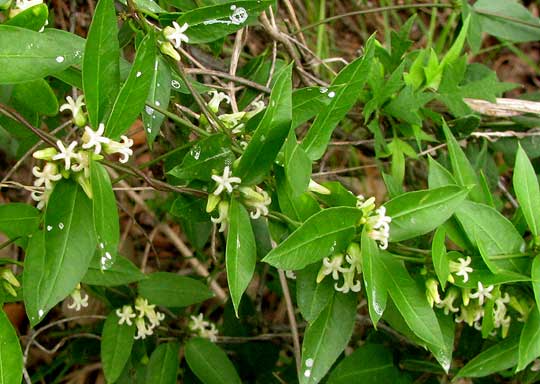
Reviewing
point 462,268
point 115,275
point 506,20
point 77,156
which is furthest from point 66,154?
point 506,20

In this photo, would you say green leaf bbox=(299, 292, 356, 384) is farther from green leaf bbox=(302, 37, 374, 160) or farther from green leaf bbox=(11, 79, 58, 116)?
green leaf bbox=(11, 79, 58, 116)

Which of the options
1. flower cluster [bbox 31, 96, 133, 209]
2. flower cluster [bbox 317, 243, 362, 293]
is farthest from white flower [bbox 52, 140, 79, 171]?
flower cluster [bbox 317, 243, 362, 293]

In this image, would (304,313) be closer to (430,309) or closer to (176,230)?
(430,309)

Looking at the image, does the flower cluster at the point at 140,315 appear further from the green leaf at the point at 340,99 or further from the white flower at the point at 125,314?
the green leaf at the point at 340,99

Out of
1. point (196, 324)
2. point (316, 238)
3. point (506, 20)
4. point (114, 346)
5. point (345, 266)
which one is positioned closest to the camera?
point (316, 238)

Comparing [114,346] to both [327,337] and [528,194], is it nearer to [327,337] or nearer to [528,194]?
[327,337]

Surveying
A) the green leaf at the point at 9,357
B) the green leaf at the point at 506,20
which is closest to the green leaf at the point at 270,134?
the green leaf at the point at 9,357
